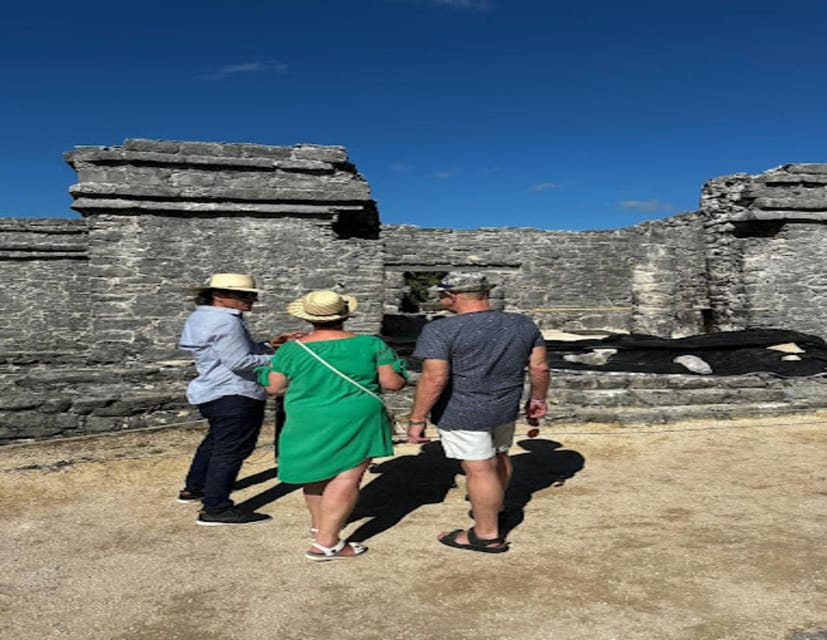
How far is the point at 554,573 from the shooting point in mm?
3420

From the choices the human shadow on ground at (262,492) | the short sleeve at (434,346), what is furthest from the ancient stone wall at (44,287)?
the short sleeve at (434,346)

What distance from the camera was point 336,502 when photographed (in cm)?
353

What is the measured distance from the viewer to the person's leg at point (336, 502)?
139 inches

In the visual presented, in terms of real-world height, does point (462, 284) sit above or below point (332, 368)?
above

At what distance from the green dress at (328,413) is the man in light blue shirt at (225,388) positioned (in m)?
0.72

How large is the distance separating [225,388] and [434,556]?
5.67 ft

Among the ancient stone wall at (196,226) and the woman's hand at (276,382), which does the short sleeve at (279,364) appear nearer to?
the woman's hand at (276,382)

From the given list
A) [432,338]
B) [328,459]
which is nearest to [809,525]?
[432,338]

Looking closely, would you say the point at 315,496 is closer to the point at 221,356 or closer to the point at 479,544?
the point at 479,544

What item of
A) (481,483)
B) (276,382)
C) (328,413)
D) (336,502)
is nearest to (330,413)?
(328,413)

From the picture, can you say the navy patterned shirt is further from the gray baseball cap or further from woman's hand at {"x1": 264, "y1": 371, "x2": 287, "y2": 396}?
woman's hand at {"x1": 264, "y1": 371, "x2": 287, "y2": 396}

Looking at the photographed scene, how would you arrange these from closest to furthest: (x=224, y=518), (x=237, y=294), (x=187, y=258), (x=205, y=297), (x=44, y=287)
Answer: (x=224, y=518)
(x=237, y=294)
(x=205, y=297)
(x=187, y=258)
(x=44, y=287)

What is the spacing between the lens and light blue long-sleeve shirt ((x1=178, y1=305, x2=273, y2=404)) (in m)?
4.20

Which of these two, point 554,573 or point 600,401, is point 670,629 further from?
point 600,401
